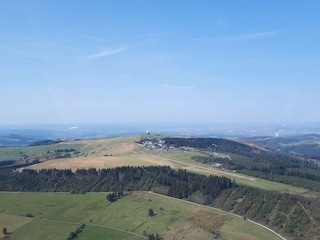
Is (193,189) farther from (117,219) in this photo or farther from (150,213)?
(117,219)

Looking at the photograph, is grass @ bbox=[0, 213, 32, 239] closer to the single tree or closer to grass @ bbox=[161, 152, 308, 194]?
the single tree

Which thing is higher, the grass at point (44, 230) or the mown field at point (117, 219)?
the mown field at point (117, 219)

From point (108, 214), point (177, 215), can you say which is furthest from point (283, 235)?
point (108, 214)

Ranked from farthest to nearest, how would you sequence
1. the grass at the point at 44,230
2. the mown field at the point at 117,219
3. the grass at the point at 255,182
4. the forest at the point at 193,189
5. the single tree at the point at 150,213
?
the grass at the point at 255,182
the single tree at the point at 150,213
the grass at the point at 44,230
the forest at the point at 193,189
the mown field at the point at 117,219

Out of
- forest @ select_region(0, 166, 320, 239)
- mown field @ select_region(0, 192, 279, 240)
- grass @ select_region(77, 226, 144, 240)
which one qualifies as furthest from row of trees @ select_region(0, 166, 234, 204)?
grass @ select_region(77, 226, 144, 240)

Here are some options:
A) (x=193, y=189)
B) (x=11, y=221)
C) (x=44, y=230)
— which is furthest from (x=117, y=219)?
(x=11, y=221)

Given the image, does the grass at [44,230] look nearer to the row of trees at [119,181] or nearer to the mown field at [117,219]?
the mown field at [117,219]

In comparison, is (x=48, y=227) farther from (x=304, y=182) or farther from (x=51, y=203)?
(x=304, y=182)

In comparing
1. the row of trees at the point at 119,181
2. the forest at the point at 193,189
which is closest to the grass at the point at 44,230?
the row of trees at the point at 119,181
